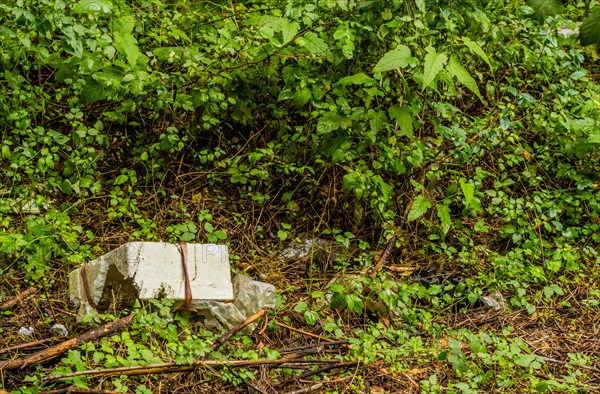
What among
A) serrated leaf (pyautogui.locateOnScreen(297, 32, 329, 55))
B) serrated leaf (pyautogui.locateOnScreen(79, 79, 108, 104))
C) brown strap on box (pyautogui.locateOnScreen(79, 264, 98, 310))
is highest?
serrated leaf (pyautogui.locateOnScreen(297, 32, 329, 55))

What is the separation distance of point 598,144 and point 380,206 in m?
1.53

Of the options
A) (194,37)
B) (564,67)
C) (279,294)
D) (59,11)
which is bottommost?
(279,294)

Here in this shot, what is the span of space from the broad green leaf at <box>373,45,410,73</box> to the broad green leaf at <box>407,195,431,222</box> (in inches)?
33.2

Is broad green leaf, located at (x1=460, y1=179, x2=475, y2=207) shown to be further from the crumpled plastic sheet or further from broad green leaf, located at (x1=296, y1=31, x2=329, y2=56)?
the crumpled plastic sheet

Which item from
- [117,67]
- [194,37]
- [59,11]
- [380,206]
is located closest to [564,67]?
[380,206]

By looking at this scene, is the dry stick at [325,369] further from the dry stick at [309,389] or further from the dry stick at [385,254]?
the dry stick at [385,254]

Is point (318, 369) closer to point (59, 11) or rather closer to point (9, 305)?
point (9, 305)

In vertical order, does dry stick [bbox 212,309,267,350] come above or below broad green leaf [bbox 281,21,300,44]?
below

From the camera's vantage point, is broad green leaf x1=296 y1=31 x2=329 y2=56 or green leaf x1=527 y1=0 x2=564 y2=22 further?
broad green leaf x1=296 y1=31 x2=329 y2=56

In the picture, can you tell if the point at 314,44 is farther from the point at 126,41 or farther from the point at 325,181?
Answer: the point at 126,41

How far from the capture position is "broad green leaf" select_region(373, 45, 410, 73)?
355 cm

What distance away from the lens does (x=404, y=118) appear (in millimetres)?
3859

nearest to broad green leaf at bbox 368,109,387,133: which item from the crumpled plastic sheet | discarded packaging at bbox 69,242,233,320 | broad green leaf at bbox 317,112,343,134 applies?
broad green leaf at bbox 317,112,343,134

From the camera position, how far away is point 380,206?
4043mm
